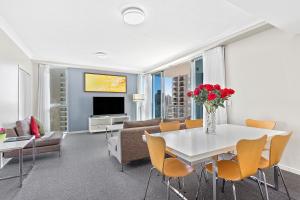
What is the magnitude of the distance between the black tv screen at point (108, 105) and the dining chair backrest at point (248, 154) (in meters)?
5.51

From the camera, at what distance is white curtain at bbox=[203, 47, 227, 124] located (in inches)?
138

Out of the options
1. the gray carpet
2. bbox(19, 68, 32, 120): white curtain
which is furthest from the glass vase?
bbox(19, 68, 32, 120): white curtain

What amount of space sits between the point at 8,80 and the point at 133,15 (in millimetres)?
2944

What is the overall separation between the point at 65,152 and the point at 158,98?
13.7 ft

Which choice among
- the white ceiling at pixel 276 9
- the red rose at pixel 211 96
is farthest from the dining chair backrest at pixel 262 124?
the white ceiling at pixel 276 9

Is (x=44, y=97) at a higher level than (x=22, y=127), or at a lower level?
higher

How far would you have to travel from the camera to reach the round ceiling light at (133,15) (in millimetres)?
2359

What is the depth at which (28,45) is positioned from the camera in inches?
155

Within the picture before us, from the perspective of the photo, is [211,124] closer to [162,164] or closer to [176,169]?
[176,169]

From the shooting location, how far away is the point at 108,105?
6.29 m

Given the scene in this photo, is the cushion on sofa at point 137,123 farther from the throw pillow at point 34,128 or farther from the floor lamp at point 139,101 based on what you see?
the floor lamp at point 139,101

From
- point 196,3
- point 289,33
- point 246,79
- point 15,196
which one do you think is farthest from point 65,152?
point 289,33

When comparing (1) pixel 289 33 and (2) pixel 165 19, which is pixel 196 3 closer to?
(2) pixel 165 19

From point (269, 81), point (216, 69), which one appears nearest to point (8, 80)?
point (216, 69)
